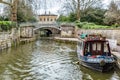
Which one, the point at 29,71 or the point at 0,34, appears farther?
the point at 0,34

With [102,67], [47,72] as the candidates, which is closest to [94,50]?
[102,67]

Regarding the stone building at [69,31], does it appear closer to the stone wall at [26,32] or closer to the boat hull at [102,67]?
the stone wall at [26,32]

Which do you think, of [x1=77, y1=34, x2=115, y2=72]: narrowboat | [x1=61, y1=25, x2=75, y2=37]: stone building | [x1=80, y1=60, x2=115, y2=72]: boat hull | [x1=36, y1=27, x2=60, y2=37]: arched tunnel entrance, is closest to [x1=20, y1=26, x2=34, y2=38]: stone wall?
[x1=61, y1=25, x2=75, y2=37]: stone building

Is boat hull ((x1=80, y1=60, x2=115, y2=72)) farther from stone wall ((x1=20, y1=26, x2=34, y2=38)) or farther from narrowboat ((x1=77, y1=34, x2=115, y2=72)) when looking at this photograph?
stone wall ((x1=20, y1=26, x2=34, y2=38))

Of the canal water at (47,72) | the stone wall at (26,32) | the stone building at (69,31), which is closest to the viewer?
the canal water at (47,72)

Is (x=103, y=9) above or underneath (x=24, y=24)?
above

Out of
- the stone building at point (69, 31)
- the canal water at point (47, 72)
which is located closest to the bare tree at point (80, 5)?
the stone building at point (69, 31)

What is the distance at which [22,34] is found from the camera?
Result: 1692 inches

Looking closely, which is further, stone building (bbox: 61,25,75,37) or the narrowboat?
stone building (bbox: 61,25,75,37)

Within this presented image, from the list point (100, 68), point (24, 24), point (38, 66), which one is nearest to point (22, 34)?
point (24, 24)

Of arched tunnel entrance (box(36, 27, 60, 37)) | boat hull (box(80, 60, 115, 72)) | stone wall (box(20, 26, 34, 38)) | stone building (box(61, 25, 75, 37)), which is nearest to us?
boat hull (box(80, 60, 115, 72))

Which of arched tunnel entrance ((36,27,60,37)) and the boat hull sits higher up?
arched tunnel entrance ((36,27,60,37))

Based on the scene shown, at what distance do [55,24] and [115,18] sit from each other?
16.6 metres

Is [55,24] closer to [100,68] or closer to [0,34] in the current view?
[0,34]
